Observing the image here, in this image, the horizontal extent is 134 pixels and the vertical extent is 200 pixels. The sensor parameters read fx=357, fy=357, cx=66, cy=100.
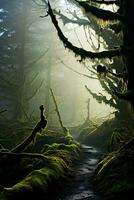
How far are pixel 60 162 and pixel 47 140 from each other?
20.4 feet

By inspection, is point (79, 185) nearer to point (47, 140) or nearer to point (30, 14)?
point (47, 140)

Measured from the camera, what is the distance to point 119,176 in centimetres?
1010

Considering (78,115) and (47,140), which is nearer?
(47,140)

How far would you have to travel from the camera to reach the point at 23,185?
8.61 m

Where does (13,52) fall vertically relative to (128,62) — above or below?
below

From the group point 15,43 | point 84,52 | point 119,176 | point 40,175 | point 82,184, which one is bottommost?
point 82,184

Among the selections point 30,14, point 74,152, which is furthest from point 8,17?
point 74,152

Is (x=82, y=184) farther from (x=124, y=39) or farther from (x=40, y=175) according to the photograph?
(x=124, y=39)

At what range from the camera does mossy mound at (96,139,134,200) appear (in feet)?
29.2

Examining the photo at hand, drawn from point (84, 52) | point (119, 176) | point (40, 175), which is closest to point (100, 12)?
point (84, 52)

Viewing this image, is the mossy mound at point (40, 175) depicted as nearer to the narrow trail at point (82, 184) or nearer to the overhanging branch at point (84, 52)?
the narrow trail at point (82, 184)

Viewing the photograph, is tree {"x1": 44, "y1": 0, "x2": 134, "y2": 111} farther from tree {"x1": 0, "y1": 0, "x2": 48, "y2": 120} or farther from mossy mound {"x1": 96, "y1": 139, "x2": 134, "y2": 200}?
tree {"x1": 0, "y1": 0, "x2": 48, "y2": 120}

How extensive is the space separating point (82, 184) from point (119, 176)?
1.49 metres

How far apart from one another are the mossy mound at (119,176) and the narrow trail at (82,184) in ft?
1.04
